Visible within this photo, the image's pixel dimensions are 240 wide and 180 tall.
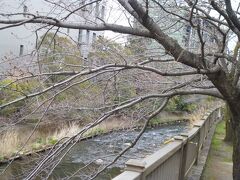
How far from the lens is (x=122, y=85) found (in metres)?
7.00

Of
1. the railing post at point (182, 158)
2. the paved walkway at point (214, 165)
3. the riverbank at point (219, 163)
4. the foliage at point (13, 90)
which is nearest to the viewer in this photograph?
the foliage at point (13, 90)

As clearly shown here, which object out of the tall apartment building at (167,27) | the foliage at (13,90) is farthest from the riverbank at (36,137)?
the foliage at (13,90)

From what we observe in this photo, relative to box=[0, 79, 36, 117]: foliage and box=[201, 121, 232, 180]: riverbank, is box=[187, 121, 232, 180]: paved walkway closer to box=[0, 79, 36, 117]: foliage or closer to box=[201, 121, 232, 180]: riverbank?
box=[201, 121, 232, 180]: riverbank

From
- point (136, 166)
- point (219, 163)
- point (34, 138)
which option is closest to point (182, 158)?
point (136, 166)

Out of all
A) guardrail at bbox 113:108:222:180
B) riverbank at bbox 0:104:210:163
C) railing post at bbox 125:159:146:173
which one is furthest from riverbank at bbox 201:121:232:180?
railing post at bbox 125:159:146:173

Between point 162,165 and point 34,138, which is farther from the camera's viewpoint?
point 34,138

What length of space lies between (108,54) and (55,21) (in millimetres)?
1946

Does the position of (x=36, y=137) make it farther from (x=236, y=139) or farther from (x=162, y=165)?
(x=162, y=165)

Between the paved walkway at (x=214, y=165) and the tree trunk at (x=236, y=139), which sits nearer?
the tree trunk at (x=236, y=139)

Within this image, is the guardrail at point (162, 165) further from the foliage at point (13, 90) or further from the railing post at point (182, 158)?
the foliage at point (13, 90)

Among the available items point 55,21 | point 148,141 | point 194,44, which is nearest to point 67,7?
point 55,21

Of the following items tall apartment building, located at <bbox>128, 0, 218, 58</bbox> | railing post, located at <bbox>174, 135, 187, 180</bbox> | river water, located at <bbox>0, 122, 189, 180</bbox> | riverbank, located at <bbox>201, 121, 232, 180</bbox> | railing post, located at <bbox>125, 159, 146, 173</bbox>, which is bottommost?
river water, located at <bbox>0, 122, 189, 180</bbox>

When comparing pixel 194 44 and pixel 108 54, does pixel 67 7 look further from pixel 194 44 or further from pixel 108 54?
pixel 194 44

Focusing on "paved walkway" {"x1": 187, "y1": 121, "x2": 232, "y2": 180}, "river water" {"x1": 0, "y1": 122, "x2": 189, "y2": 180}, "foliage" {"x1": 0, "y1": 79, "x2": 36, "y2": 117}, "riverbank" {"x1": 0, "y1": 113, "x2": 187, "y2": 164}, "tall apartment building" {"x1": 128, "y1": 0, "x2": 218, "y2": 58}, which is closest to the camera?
"foliage" {"x1": 0, "y1": 79, "x2": 36, "y2": 117}
